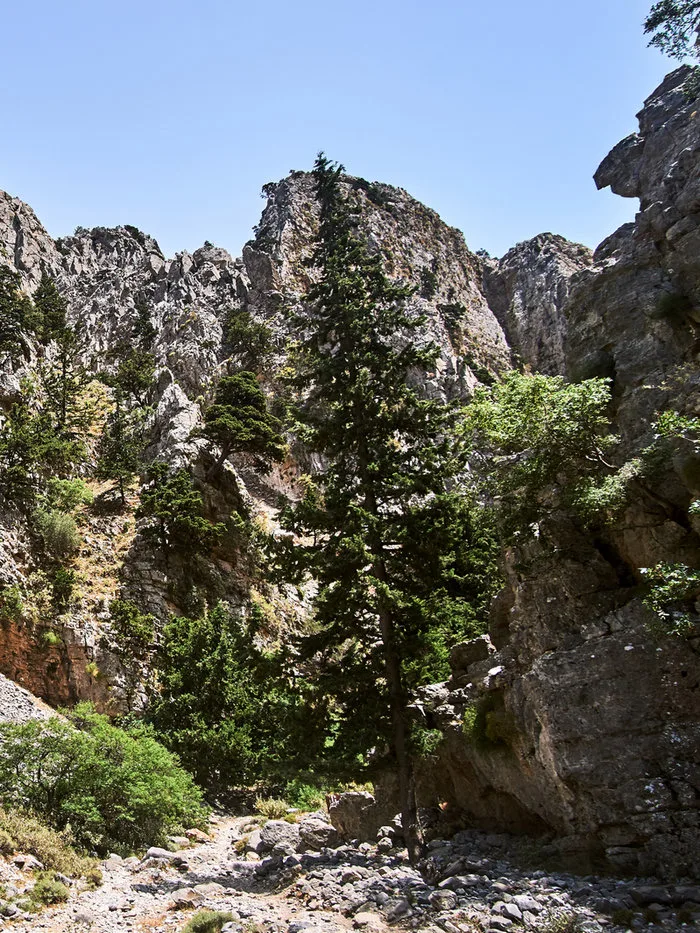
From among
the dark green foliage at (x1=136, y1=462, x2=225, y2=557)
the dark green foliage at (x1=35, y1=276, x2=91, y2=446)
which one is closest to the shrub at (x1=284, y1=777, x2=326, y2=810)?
the dark green foliage at (x1=136, y1=462, x2=225, y2=557)

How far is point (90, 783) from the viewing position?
53.2 ft

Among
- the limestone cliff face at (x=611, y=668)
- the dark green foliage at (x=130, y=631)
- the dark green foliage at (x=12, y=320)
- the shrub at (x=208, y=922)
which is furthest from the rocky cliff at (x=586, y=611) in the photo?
the shrub at (x=208, y=922)

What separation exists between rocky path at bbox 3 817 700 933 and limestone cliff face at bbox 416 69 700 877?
3.26 ft

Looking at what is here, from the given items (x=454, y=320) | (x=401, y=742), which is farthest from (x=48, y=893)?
(x=454, y=320)

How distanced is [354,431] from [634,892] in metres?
12.0

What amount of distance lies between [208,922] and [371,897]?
2.71m

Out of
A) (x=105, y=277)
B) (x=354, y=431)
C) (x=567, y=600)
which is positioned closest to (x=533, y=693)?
(x=567, y=600)

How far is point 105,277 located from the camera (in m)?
73.2

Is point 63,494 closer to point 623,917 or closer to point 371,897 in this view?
point 371,897

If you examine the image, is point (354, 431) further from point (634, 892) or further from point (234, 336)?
point (234, 336)

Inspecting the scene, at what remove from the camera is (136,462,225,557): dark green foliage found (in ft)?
112

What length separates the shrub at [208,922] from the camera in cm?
922

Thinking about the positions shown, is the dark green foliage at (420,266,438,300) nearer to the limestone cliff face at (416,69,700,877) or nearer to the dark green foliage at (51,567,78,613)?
the limestone cliff face at (416,69,700,877)

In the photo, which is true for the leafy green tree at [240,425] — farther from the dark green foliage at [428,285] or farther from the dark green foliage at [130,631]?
the dark green foliage at [428,285]
